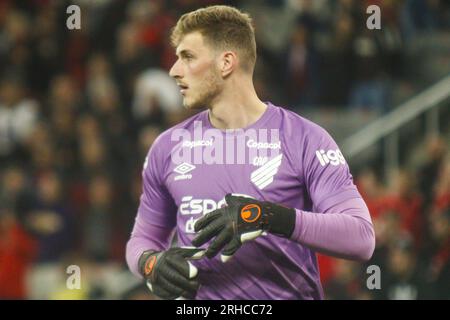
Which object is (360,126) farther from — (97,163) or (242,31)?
(242,31)

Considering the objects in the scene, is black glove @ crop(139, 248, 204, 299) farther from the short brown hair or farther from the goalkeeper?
the short brown hair

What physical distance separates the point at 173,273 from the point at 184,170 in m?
0.43

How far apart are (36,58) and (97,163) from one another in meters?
1.64

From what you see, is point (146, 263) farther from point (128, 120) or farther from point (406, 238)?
point (128, 120)

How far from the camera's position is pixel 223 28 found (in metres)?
3.66

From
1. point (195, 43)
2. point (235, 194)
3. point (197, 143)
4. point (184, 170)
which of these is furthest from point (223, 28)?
point (235, 194)

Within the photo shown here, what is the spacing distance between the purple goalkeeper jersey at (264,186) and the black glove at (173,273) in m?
0.11

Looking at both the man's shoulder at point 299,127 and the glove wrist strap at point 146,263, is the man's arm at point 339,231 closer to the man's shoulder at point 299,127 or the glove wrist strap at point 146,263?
the man's shoulder at point 299,127

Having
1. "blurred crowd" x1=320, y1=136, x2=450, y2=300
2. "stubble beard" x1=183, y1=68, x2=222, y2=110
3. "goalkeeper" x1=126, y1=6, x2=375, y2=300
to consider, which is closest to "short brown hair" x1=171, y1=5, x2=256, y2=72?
"goalkeeper" x1=126, y1=6, x2=375, y2=300

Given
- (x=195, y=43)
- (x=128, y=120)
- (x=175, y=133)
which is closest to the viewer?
(x=195, y=43)

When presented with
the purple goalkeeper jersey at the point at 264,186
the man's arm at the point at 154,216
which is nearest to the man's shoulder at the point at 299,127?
the purple goalkeeper jersey at the point at 264,186

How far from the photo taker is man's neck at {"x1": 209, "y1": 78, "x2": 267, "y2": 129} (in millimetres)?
3691

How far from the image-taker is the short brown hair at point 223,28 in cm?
365

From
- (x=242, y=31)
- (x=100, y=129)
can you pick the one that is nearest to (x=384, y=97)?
(x=100, y=129)
